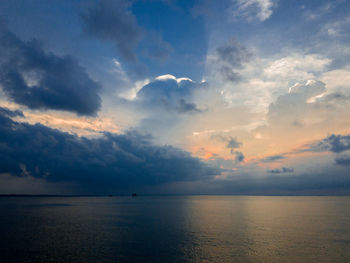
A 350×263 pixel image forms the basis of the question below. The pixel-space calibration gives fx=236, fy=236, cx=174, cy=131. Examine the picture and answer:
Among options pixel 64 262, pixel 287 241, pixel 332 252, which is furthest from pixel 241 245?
pixel 64 262

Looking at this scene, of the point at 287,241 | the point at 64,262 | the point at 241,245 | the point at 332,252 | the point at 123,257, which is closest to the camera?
the point at 64,262

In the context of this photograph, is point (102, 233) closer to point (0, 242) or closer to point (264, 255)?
point (0, 242)

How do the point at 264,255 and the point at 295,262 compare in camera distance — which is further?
the point at 264,255

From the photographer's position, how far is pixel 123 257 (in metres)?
51.0

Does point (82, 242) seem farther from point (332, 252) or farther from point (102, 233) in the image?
point (332, 252)

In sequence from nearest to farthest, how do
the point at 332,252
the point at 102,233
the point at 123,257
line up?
1. the point at 123,257
2. the point at 332,252
3. the point at 102,233

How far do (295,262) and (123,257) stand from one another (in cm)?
3606

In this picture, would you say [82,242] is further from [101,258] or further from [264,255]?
[264,255]

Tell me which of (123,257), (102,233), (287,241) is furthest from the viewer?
(102,233)

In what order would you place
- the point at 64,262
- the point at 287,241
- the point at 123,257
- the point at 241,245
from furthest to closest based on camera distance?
the point at 287,241 < the point at 241,245 < the point at 123,257 < the point at 64,262

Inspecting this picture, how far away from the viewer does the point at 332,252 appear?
55969 millimetres

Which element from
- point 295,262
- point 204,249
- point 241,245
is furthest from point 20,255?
point 295,262

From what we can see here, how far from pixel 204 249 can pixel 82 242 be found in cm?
3341

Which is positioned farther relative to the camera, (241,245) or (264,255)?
(241,245)
